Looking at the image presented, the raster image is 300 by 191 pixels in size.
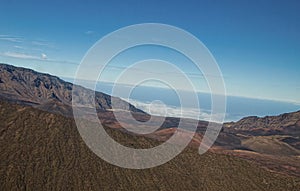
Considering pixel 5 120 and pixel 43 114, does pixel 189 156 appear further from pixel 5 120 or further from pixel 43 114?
pixel 5 120

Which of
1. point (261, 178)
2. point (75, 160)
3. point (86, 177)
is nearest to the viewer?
point (86, 177)

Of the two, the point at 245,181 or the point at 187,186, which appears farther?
the point at 245,181

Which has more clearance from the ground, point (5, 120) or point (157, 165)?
point (5, 120)

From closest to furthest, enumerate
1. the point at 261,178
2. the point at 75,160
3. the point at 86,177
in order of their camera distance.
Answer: the point at 86,177
the point at 75,160
the point at 261,178

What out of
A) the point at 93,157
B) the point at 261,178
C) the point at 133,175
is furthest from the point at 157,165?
the point at 261,178

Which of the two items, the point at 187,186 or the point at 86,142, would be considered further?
the point at 86,142

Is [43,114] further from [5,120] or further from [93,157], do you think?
[93,157]

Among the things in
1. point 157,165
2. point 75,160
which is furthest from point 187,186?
point 75,160

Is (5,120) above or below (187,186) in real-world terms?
above
